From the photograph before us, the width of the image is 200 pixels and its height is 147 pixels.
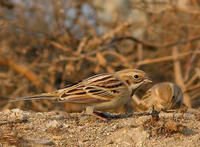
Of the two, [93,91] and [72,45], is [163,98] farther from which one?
[72,45]

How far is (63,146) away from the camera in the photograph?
4.70 metres

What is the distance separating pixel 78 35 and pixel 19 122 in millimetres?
7126

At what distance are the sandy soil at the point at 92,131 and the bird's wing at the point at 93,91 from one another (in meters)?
0.31

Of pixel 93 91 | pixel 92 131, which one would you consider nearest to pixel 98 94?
pixel 93 91

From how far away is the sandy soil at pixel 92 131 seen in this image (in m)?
4.83

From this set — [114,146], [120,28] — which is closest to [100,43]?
[120,28]

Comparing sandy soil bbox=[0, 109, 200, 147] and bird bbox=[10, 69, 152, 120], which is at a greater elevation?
bird bbox=[10, 69, 152, 120]

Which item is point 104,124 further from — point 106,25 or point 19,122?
point 106,25

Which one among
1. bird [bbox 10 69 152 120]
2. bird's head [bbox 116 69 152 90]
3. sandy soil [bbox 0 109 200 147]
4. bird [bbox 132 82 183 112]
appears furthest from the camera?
bird [bbox 132 82 183 112]

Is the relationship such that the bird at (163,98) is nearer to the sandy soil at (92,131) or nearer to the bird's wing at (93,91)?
the sandy soil at (92,131)

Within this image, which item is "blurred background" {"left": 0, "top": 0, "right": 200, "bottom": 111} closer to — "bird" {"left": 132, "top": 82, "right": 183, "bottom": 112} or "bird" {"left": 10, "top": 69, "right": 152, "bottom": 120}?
"bird" {"left": 132, "top": 82, "right": 183, "bottom": 112}

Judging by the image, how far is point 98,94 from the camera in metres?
5.50

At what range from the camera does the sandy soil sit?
15.8 feet

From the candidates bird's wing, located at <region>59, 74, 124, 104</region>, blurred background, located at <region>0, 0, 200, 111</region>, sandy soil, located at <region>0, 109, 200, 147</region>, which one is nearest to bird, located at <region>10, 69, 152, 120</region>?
bird's wing, located at <region>59, 74, 124, 104</region>
